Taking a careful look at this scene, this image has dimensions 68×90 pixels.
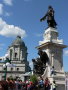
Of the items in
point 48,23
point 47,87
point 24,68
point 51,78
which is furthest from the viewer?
point 24,68

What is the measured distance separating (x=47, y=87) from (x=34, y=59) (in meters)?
7.80

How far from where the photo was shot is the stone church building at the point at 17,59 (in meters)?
108

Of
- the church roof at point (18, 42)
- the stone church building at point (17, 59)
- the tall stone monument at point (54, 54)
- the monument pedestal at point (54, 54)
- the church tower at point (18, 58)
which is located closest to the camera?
the tall stone monument at point (54, 54)

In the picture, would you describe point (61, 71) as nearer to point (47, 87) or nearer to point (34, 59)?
point (34, 59)

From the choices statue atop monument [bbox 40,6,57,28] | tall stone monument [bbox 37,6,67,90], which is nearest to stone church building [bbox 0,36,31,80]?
statue atop monument [bbox 40,6,57,28]

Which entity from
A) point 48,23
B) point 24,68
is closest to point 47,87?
point 48,23

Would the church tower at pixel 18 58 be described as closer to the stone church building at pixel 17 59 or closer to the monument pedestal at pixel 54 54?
the stone church building at pixel 17 59

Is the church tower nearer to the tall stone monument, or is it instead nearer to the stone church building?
the stone church building

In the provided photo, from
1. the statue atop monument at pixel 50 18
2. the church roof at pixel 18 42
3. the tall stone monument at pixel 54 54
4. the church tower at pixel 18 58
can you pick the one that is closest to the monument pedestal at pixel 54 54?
the tall stone monument at pixel 54 54

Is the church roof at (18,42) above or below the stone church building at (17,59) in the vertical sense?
above

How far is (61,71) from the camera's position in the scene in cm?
2916

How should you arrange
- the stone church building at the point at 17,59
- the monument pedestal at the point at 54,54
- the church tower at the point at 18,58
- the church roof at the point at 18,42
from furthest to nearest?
1. the church roof at the point at 18,42
2. the church tower at the point at 18,58
3. the stone church building at the point at 17,59
4. the monument pedestal at the point at 54,54

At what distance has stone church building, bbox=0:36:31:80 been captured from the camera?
108062 millimetres

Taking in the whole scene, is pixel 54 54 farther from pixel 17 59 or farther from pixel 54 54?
pixel 17 59
